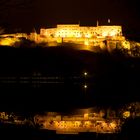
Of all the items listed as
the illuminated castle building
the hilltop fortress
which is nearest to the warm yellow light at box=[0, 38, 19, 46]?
the hilltop fortress

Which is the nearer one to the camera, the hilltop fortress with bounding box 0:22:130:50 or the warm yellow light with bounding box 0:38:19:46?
the hilltop fortress with bounding box 0:22:130:50

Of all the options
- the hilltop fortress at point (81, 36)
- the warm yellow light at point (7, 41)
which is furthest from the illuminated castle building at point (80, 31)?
the warm yellow light at point (7, 41)

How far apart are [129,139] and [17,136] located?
1430 mm

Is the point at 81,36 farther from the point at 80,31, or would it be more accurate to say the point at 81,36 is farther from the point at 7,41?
the point at 7,41

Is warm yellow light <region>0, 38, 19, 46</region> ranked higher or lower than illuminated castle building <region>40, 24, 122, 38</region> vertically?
lower

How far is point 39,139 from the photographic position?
14.8 feet

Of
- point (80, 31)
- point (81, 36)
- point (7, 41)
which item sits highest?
point (80, 31)

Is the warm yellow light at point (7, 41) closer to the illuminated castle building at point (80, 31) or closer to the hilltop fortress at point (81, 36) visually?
the hilltop fortress at point (81, 36)

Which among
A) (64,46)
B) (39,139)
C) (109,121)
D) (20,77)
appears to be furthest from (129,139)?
(64,46)

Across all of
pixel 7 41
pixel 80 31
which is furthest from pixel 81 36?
pixel 7 41

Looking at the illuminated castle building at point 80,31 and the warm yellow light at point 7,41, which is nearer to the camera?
the illuminated castle building at point 80,31

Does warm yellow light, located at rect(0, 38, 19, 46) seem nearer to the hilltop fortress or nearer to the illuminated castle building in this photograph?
the hilltop fortress

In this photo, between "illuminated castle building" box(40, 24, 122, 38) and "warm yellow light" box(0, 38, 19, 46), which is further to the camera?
"warm yellow light" box(0, 38, 19, 46)

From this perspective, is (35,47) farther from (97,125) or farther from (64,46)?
(97,125)
